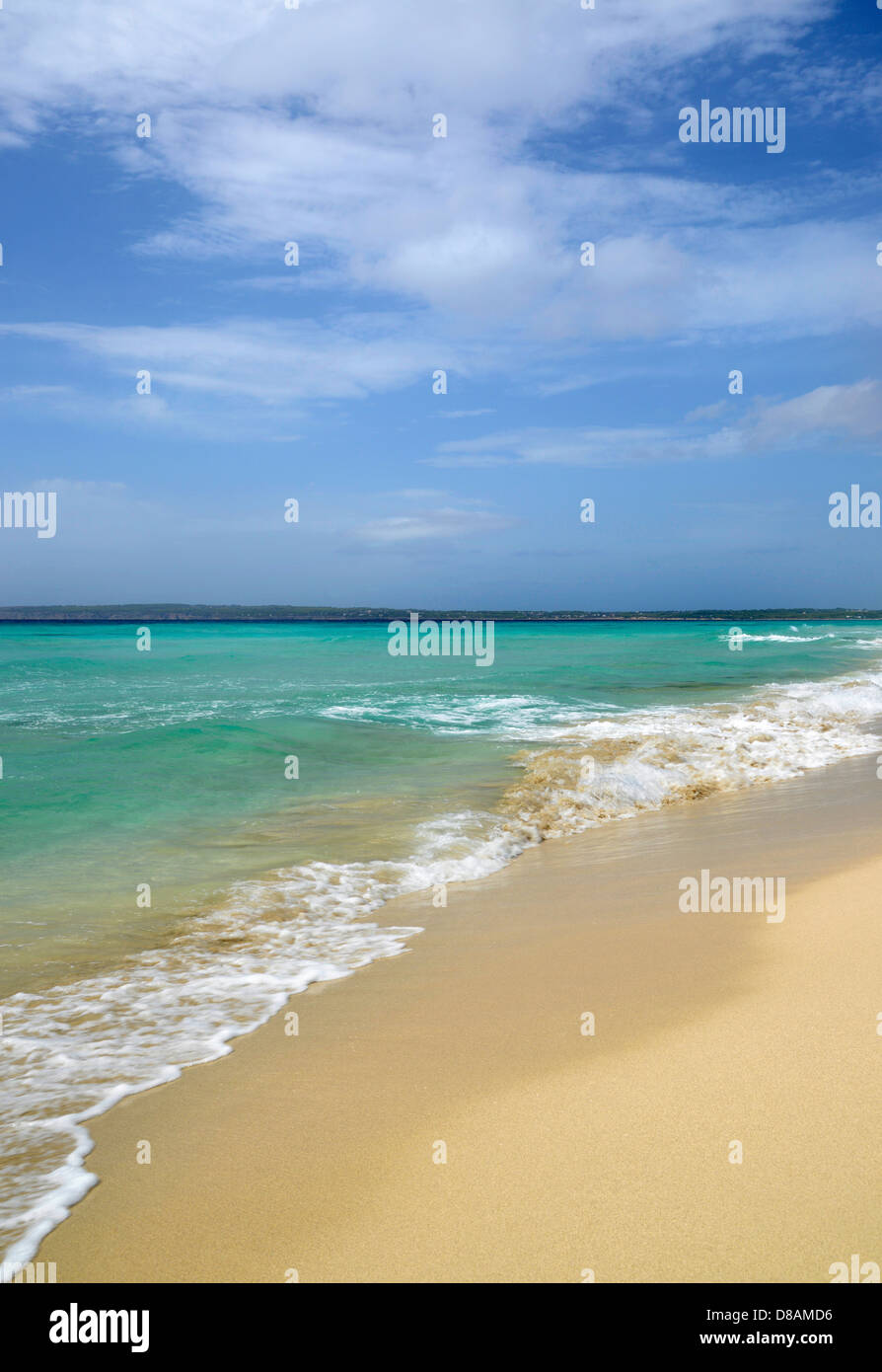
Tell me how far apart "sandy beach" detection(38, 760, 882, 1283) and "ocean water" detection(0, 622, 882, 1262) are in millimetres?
422

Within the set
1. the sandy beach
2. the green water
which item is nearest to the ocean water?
the green water

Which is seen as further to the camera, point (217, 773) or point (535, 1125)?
point (217, 773)

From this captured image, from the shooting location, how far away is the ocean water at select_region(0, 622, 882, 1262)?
171 inches

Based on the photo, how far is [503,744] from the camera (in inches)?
591

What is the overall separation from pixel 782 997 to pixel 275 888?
14.3ft

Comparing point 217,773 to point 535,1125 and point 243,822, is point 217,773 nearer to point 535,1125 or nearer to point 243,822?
point 243,822

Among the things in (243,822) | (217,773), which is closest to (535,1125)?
(243,822)

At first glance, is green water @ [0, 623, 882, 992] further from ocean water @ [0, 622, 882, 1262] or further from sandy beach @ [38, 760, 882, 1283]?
sandy beach @ [38, 760, 882, 1283]

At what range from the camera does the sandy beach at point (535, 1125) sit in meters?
2.48

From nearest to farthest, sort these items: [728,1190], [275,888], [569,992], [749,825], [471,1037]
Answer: [728,1190], [471,1037], [569,992], [275,888], [749,825]

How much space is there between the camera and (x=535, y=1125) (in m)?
3.10

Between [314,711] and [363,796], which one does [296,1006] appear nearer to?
[363,796]

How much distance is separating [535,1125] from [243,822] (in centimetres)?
715

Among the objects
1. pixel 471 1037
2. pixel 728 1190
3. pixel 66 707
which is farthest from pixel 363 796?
pixel 66 707
